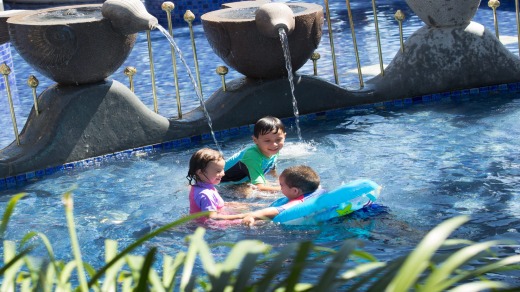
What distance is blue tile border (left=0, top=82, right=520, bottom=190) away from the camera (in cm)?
759

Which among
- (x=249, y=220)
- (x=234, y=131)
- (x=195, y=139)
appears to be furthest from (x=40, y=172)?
(x=249, y=220)

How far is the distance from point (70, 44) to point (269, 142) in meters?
2.03

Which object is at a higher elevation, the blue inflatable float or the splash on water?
the blue inflatable float

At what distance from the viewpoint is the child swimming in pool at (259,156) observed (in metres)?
6.48

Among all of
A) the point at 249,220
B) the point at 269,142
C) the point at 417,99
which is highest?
the point at 269,142

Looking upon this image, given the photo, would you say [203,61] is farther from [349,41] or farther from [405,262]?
[405,262]

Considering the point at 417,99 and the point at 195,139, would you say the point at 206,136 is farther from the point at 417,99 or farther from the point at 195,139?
the point at 417,99

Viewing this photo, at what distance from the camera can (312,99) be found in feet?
28.8

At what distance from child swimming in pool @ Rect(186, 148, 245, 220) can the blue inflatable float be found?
1.24ft

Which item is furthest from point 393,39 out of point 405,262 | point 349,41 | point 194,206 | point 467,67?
point 405,262

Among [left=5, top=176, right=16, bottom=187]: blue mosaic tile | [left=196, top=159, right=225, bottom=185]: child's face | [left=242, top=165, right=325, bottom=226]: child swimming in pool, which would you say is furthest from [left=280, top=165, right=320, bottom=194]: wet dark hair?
[left=5, top=176, right=16, bottom=187]: blue mosaic tile

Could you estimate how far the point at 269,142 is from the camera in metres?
6.50

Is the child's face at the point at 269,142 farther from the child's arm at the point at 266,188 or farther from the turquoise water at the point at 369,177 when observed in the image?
the turquoise water at the point at 369,177

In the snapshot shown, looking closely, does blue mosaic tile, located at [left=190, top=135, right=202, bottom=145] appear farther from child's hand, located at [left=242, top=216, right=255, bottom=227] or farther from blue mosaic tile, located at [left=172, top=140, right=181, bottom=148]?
child's hand, located at [left=242, top=216, right=255, bottom=227]
